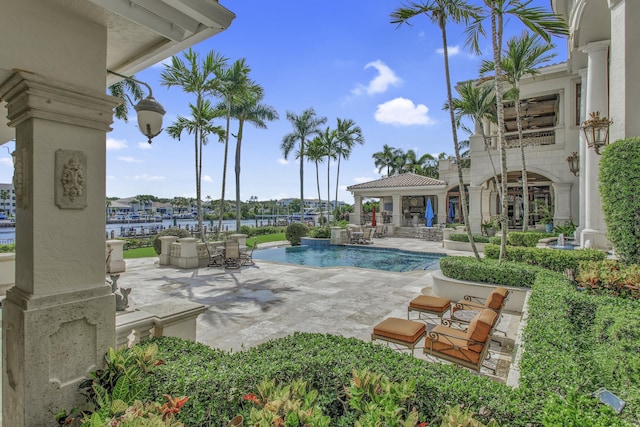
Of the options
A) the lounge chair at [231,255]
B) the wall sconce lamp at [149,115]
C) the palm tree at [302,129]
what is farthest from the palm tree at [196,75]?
the palm tree at [302,129]

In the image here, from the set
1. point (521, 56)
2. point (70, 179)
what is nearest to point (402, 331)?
point (70, 179)

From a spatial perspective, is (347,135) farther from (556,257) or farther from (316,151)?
(556,257)

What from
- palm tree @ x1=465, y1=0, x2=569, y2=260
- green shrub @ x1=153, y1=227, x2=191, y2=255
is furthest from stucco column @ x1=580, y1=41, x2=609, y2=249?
green shrub @ x1=153, y1=227, x2=191, y2=255

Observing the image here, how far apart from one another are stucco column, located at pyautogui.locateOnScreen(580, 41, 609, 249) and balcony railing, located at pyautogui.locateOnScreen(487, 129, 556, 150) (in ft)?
23.1

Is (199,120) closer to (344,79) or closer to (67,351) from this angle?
(344,79)

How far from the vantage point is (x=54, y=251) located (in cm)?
283

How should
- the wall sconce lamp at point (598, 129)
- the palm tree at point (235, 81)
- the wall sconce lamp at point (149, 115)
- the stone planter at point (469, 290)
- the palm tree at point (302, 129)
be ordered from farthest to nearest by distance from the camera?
the palm tree at point (302, 129) → the palm tree at point (235, 81) → the wall sconce lamp at point (598, 129) → the stone planter at point (469, 290) → the wall sconce lamp at point (149, 115)

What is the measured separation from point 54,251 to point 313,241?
62.2ft

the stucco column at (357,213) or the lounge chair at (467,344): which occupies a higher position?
the stucco column at (357,213)

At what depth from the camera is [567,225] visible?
15.3 m

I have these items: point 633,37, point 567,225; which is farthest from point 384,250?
point 633,37

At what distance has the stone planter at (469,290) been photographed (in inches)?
281

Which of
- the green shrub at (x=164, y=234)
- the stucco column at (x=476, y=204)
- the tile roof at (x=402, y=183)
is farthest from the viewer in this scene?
the tile roof at (x=402, y=183)

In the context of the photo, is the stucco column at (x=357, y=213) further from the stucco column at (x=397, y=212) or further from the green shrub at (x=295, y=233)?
the green shrub at (x=295, y=233)
